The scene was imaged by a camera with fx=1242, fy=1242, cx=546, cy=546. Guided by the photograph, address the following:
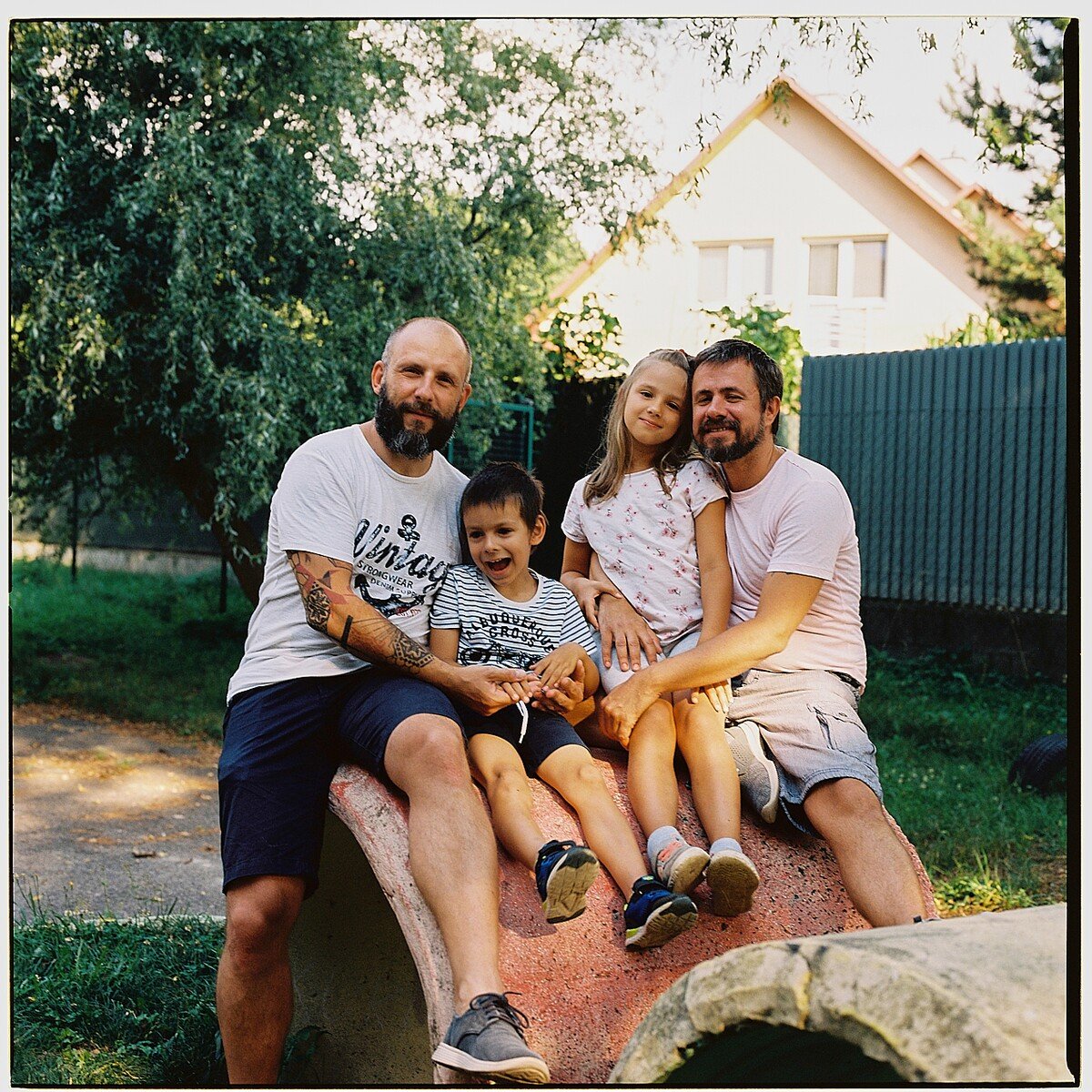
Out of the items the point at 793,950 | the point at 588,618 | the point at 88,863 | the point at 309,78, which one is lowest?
the point at 88,863

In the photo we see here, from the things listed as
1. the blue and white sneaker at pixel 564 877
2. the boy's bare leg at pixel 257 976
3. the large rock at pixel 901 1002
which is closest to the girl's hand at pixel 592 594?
the blue and white sneaker at pixel 564 877

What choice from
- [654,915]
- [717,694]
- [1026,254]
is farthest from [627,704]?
[1026,254]

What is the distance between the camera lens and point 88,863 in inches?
221

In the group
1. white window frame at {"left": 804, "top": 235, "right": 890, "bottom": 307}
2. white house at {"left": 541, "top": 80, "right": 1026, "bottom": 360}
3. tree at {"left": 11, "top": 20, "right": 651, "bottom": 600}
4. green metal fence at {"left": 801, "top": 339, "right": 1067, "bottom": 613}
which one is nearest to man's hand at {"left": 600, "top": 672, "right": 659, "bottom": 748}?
tree at {"left": 11, "top": 20, "right": 651, "bottom": 600}

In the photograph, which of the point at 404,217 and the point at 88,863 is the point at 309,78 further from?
the point at 88,863

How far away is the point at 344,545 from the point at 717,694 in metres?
1.02

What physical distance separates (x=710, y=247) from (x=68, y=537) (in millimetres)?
8779

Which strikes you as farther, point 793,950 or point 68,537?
point 68,537

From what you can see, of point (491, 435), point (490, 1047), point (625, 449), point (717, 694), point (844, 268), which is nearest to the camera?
point (490, 1047)

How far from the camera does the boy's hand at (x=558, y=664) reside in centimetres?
310

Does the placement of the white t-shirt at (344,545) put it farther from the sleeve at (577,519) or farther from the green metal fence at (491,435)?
the green metal fence at (491,435)

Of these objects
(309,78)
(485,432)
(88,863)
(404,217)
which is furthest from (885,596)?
(88,863)

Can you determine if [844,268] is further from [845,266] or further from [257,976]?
[257,976]

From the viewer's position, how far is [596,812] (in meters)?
2.89
